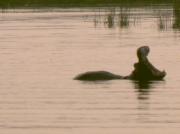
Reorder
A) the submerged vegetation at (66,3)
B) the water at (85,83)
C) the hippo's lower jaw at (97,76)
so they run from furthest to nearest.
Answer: the submerged vegetation at (66,3), the hippo's lower jaw at (97,76), the water at (85,83)

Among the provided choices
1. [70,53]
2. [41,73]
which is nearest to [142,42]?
[70,53]

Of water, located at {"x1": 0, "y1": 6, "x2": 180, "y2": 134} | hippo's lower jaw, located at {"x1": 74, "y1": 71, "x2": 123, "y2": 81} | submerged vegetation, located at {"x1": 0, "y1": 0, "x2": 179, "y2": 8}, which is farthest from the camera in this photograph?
submerged vegetation, located at {"x1": 0, "y1": 0, "x2": 179, "y2": 8}

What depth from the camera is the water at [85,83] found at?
1603 cm

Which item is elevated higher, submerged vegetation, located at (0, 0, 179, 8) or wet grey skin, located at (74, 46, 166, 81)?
wet grey skin, located at (74, 46, 166, 81)

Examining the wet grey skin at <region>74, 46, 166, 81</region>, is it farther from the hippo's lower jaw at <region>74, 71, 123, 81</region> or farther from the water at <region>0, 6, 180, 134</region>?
the water at <region>0, 6, 180, 134</region>

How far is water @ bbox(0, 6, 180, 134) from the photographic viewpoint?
16.0 metres

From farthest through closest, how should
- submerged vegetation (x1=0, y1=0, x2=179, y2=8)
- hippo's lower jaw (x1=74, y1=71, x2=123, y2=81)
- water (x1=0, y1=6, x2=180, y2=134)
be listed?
submerged vegetation (x1=0, y1=0, x2=179, y2=8)
hippo's lower jaw (x1=74, y1=71, x2=123, y2=81)
water (x1=0, y1=6, x2=180, y2=134)

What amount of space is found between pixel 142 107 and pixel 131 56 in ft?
31.2

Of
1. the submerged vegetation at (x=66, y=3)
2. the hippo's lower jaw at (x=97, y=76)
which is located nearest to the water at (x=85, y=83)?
the hippo's lower jaw at (x=97, y=76)

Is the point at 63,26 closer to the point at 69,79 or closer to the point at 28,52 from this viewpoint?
the point at 28,52

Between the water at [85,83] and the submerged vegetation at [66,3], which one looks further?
the submerged vegetation at [66,3]

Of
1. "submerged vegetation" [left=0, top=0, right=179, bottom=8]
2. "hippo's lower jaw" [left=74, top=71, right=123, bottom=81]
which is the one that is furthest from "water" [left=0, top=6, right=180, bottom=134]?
"submerged vegetation" [left=0, top=0, right=179, bottom=8]

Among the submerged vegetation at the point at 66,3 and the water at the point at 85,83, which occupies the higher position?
the water at the point at 85,83

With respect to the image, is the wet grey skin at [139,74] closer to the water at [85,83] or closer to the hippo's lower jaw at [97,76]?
the hippo's lower jaw at [97,76]
